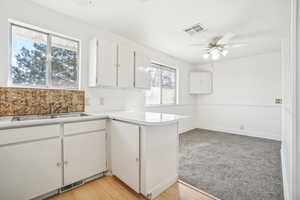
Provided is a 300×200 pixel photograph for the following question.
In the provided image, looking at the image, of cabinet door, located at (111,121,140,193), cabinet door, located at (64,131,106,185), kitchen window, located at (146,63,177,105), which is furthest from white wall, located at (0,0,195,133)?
cabinet door, located at (111,121,140,193)

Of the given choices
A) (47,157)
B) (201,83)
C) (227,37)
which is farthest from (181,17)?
(201,83)

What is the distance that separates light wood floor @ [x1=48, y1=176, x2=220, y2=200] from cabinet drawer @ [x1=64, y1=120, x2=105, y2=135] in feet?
2.37

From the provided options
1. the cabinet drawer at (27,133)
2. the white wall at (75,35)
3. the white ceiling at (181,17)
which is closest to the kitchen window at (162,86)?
the white wall at (75,35)

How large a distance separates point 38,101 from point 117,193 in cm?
157

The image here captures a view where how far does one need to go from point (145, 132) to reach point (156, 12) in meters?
1.75

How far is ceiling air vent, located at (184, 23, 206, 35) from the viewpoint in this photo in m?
2.39

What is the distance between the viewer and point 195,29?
2.49m

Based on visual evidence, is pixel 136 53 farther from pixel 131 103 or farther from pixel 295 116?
pixel 295 116

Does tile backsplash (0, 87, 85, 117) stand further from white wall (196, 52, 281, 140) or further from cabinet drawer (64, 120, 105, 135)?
white wall (196, 52, 281, 140)

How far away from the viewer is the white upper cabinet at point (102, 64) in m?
2.10

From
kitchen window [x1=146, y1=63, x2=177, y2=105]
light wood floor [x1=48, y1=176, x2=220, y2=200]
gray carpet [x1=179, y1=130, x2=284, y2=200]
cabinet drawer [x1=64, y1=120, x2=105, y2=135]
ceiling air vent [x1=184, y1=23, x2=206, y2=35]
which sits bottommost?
light wood floor [x1=48, y1=176, x2=220, y2=200]

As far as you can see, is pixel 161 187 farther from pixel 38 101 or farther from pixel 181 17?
pixel 181 17

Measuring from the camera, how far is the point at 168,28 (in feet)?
8.25

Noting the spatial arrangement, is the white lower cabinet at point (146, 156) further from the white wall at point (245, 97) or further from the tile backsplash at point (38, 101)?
the white wall at point (245, 97)
